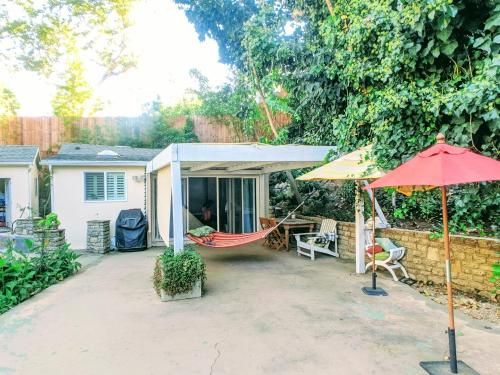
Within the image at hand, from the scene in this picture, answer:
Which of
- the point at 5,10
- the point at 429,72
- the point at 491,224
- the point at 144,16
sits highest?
the point at 144,16

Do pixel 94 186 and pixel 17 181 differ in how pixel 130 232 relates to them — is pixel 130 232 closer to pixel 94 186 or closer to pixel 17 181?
pixel 94 186

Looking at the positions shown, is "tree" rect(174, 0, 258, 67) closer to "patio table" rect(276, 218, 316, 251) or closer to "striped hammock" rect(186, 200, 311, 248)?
"patio table" rect(276, 218, 316, 251)

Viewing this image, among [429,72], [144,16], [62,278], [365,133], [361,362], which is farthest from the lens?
[144,16]

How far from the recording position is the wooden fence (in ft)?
43.2

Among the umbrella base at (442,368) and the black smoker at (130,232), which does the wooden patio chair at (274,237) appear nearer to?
the black smoker at (130,232)

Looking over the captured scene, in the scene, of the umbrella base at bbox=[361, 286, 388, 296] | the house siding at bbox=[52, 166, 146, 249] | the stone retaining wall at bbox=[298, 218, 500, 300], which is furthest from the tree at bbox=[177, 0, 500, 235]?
the house siding at bbox=[52, 166, 146, 249]

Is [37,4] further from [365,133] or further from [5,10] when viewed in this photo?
[365,133]

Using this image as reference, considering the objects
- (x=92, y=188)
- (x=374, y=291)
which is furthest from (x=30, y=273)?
(x=374, y=291)

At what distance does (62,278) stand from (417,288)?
606cm

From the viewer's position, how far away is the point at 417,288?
18.2 feet

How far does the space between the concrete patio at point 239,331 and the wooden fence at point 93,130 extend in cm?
824

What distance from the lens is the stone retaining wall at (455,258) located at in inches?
192

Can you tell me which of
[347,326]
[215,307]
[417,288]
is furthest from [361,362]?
[417,288]

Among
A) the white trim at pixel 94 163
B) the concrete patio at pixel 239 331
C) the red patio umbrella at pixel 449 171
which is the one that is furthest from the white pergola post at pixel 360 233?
the white trim at pixel 94 163
